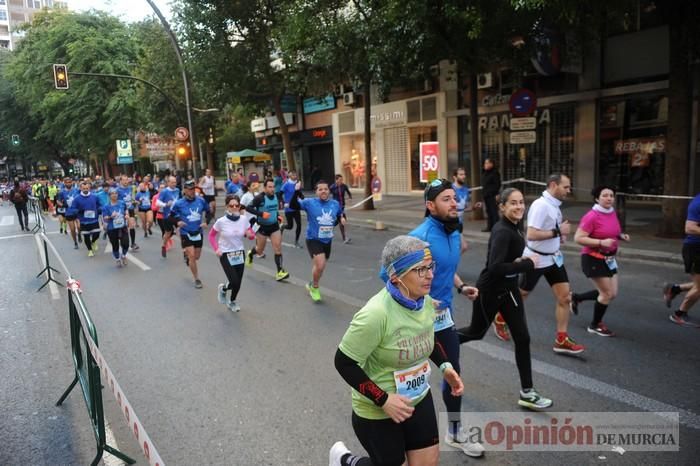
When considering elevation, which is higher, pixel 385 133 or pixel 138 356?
pixel 385 133

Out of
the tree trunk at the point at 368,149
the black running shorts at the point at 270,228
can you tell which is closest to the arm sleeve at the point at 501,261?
the black running shorts at the point at 270,228

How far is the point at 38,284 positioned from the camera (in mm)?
10344

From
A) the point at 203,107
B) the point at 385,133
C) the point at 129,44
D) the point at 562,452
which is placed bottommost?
the point at 562,452

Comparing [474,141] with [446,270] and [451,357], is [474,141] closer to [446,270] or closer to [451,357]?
[446,270]

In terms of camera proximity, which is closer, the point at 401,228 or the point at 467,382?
the point at 467,382

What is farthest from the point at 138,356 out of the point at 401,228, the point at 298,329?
the point at 401,228

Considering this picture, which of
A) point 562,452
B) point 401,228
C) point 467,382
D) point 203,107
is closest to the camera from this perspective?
point 562,452

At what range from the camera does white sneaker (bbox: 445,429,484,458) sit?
12.0 ft

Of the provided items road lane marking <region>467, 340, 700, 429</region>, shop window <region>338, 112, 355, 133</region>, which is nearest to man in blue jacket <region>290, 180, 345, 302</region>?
road lane marking <region>467, 340, 700, 429</region>

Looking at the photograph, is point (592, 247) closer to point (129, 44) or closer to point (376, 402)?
point (376, 402)

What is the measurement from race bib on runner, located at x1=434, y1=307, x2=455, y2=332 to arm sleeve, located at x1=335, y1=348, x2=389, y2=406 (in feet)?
4.08

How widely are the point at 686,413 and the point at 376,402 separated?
120 inches

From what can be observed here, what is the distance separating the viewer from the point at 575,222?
13.7 metres

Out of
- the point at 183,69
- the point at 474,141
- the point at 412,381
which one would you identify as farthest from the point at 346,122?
the point at 412,381
